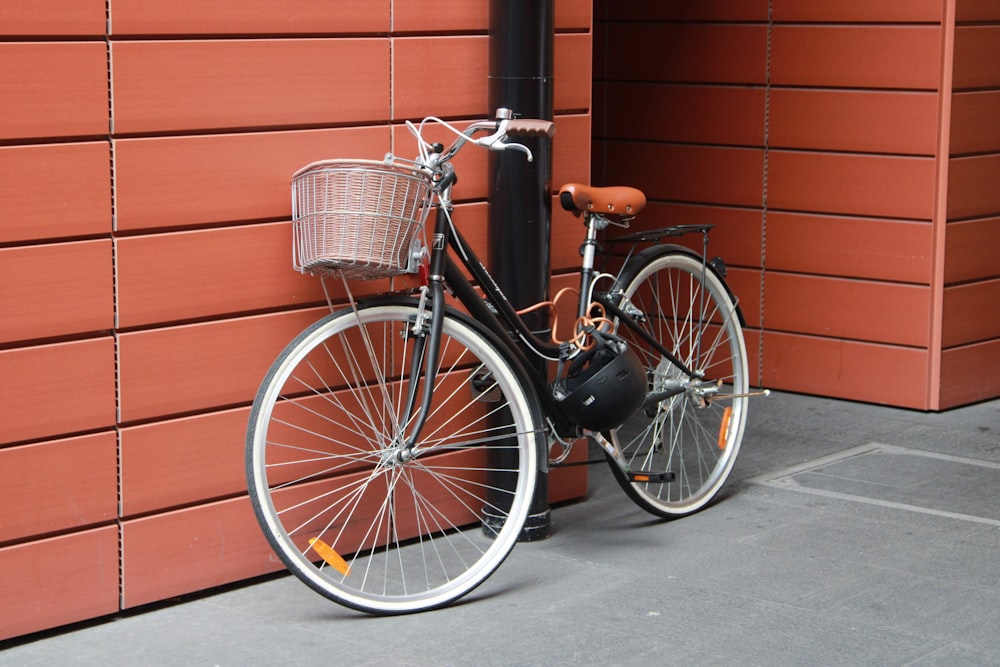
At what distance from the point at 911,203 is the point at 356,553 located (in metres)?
3.22

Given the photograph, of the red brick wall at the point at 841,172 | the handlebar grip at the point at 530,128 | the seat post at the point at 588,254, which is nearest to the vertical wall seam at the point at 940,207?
the red brick wall at the point at 841,172

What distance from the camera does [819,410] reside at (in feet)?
20.9

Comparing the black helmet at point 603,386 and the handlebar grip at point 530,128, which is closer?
the handlebar grip at point 530,128

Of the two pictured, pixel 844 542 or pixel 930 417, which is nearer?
pixel 844 542

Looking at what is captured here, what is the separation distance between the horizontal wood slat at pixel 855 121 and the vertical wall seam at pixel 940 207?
41 millimetres

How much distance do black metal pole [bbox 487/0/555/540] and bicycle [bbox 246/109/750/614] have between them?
112mm

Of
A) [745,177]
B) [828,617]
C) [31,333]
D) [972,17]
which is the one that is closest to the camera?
[31,333]

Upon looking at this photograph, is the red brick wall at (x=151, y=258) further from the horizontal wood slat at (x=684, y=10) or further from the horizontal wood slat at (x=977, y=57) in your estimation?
the horizontal wood slat at (x=977, y=57)

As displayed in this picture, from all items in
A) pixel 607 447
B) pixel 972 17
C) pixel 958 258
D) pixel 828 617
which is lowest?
pixel 828 617

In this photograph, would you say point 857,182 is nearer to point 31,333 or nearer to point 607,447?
point 607,447

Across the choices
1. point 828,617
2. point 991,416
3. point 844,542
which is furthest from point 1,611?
point 991,416

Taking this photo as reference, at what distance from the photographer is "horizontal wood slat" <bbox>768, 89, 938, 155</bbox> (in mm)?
6207

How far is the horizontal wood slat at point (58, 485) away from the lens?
3590mm

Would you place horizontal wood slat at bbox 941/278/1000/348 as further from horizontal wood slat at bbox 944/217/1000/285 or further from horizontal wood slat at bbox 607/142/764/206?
horizontal wood slat at bbox 607/142/764/206
